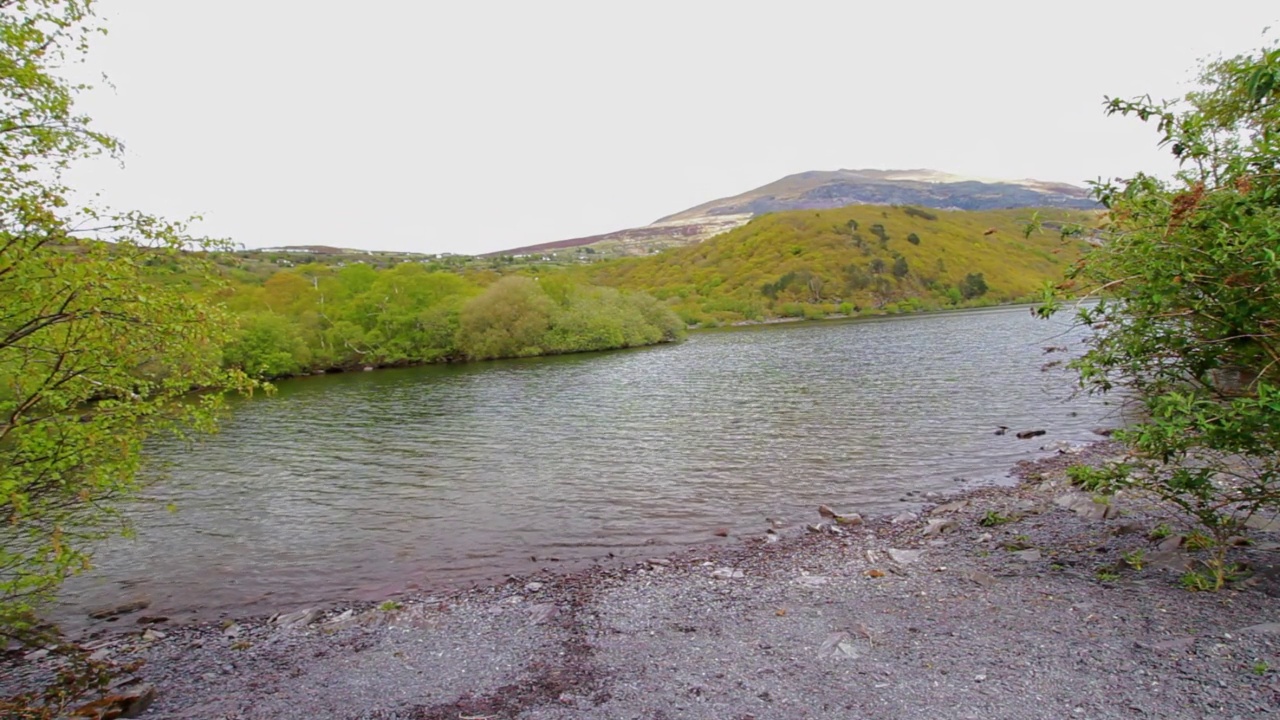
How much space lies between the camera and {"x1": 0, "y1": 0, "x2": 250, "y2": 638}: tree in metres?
8.48

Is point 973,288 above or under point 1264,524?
above


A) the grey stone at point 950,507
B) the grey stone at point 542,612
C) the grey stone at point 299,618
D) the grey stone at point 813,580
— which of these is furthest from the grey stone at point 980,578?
the grey stone at point 299,618

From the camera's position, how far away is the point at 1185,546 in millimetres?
11258

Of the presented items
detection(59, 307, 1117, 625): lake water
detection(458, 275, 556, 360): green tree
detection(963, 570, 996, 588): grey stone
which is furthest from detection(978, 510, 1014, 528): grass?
detection(458, 275, 556, 360): green tree

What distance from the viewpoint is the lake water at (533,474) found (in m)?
16.9

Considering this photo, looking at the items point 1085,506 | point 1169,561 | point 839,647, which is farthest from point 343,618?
point 1085,506

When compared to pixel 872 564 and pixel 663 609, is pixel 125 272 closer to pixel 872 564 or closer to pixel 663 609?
pixel 663 609

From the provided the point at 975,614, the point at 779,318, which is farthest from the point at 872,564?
the point at 779,318

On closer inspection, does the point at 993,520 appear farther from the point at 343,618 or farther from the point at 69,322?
the point at 69,322

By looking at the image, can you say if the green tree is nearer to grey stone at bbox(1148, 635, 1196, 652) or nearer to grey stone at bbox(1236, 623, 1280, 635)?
grey stone at bbox(1148, 635, 1196, 652)

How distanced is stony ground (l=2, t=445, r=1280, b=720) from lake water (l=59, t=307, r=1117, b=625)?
104 inches

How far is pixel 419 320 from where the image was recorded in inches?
3585

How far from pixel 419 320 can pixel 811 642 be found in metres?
87.8

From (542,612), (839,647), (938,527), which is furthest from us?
(938,527)
